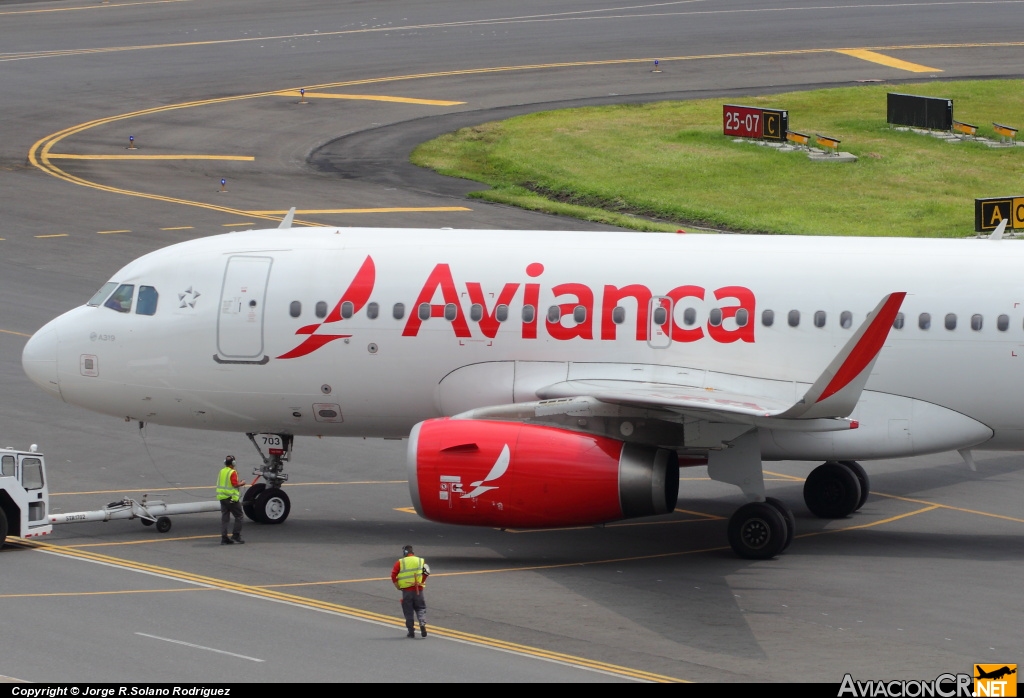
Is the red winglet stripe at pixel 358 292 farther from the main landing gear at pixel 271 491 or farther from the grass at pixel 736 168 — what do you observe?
the grass at pixel 736 168

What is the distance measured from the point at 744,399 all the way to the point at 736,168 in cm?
3645

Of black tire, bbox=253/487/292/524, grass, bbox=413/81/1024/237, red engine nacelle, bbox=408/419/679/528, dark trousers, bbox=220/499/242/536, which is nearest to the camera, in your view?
red engine nacelle, bbox=408/419/679/528

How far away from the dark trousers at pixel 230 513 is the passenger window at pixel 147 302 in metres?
4.30

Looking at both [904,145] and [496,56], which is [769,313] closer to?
[904,145]

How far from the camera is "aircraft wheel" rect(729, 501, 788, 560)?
1120 inches

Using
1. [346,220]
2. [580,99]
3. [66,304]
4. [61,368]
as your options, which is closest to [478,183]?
[346,220]

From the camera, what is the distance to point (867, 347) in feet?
84.1

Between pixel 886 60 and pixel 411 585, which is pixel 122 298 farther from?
pixel 886 60

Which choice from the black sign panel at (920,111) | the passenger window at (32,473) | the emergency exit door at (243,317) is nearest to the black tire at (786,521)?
the emergency exit door at (243,317)

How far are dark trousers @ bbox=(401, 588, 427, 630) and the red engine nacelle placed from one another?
12.1 feet

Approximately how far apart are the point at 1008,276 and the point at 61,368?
1859cm

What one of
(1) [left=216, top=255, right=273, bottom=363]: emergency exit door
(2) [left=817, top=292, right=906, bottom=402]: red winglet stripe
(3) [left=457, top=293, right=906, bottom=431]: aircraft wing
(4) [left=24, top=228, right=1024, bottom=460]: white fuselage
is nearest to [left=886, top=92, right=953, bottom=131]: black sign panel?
(4) [left=24, top=228, right=1024, bottom=460]: white fuselage

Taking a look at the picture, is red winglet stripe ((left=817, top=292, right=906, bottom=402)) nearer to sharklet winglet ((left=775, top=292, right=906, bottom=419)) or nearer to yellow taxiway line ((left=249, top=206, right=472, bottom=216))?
Answer: sharklet winglet ((left=775, top=292, right=906, bottom=419))

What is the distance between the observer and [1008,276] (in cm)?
2895
